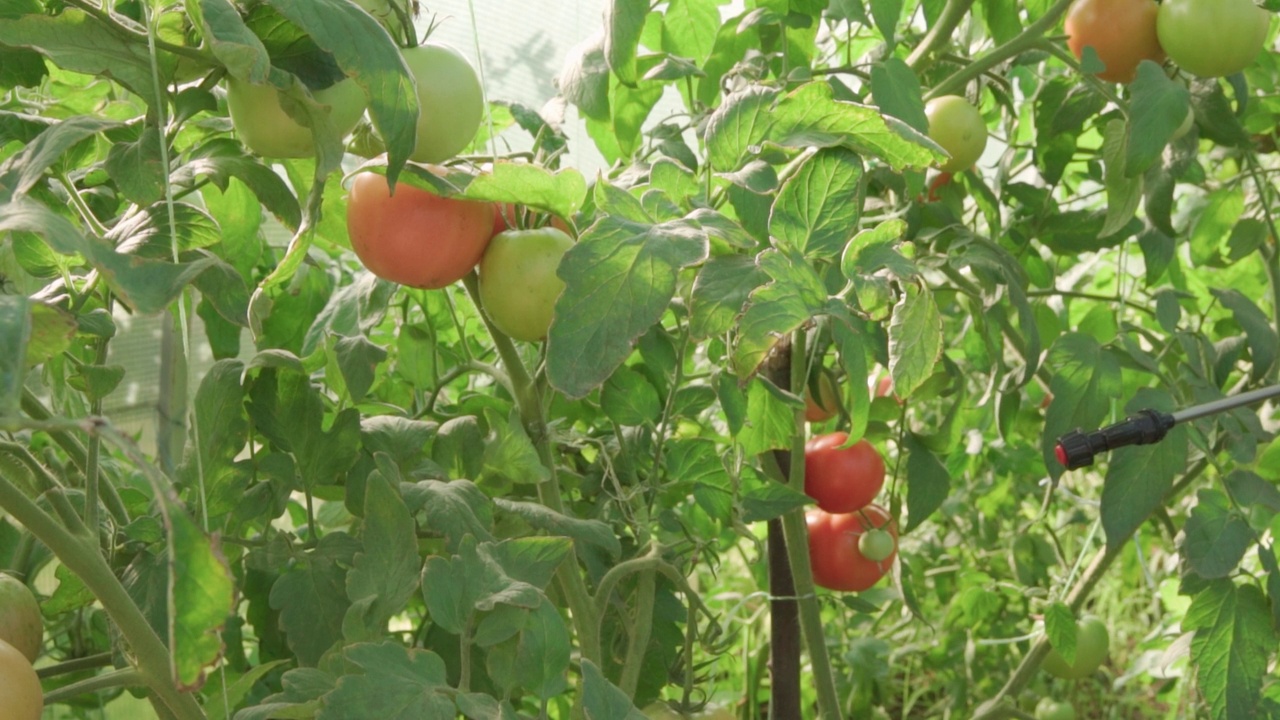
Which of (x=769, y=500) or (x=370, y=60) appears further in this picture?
(x=769, y=500)

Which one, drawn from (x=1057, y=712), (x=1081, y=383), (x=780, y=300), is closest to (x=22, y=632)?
(x=780, y=300)

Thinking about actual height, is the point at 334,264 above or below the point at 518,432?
below

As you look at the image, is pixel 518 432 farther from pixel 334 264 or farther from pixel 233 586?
pixel 334 264

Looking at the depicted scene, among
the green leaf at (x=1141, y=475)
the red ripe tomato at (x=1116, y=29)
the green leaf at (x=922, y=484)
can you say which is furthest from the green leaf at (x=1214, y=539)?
the red ripe tomato at (x=1116, y=29)

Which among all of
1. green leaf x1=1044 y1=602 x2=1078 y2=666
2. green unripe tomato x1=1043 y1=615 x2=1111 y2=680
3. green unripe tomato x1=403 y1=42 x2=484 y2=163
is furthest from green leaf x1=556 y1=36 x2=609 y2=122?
green unripe tomato x1=1043 y1=615 x2=1111 y2=680

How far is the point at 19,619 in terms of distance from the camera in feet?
1.50

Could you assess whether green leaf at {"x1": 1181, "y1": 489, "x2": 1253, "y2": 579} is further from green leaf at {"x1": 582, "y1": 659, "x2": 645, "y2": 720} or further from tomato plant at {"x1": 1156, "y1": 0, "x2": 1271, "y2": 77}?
green leaf at {"x1": 582, "y1": 659, "x2": 645, "y2": 720}

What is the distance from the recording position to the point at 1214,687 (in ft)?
2.19

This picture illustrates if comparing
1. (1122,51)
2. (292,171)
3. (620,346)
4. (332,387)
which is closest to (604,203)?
(620,346)

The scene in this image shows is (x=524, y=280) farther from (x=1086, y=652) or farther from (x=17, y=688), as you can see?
(x=1086, y=652)

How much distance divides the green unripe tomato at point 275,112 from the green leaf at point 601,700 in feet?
0.65

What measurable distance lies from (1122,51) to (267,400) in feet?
1.74

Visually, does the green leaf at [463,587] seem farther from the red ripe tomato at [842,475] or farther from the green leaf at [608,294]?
the red ripe tomato at [842,475]

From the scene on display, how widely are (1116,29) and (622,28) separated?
331mm
